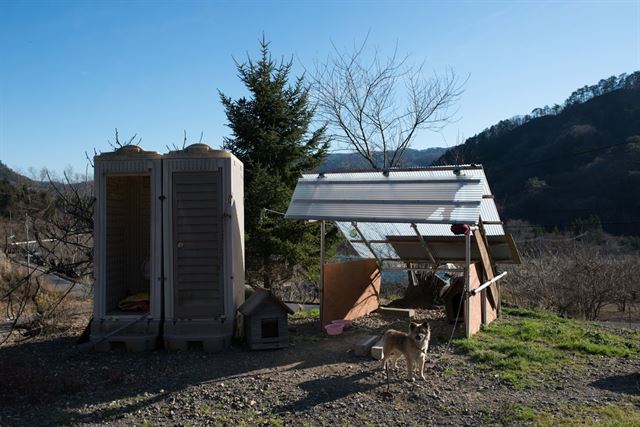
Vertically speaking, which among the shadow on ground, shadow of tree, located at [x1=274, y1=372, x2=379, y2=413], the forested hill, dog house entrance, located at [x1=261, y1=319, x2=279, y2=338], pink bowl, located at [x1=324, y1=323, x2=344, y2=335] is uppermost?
the forested hill

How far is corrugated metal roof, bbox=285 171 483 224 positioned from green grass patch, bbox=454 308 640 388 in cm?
197

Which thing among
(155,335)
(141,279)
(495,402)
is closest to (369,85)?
(141,279)

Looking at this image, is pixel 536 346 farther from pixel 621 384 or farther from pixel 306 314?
pixel 306 314

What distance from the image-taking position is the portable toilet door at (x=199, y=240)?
807 cm

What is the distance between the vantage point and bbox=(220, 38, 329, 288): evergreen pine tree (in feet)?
44.2

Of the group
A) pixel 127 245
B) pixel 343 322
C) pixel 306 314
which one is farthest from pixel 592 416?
pixel 127 245

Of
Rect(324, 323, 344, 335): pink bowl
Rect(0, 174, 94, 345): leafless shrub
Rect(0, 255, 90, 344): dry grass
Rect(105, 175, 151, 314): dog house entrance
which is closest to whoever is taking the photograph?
Rect(105, 175, 151, 314): dog house entrance

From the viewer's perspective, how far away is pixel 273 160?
14.6 meters

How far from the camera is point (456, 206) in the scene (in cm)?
813

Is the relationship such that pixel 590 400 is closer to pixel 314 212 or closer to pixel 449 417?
pixel 449 417

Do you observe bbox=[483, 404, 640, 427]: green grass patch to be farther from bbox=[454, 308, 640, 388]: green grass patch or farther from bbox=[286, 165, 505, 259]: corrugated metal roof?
bbox=[286, 165, 505, 259]: corrugated metal roof

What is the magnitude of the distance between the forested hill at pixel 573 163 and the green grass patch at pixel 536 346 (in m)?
28.2

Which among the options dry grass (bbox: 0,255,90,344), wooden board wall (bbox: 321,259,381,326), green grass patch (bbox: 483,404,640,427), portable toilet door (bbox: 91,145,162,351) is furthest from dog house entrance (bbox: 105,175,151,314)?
green grass patch (bbox: 483,404,640,427)

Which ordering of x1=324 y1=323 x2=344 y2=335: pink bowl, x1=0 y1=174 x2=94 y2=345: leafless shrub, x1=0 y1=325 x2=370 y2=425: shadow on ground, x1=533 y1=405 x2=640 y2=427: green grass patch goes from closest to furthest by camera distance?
x1=533 y1=405 x2=640 y2=427: green grass patch < x1=0 y1=325 x2=370 y2=425: shadow on ground < x1=324 y1=323 x2=344 y2=335: pink bowl < x1=0 y1=174 x2=94 y2=345: leafless shrub
